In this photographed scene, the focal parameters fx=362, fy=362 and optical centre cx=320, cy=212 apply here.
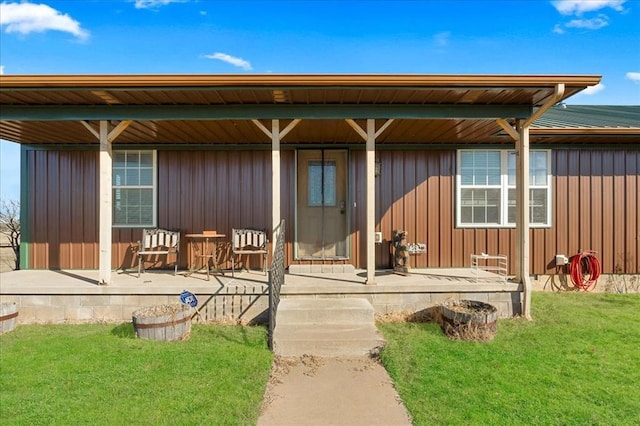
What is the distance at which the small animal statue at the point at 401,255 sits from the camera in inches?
218

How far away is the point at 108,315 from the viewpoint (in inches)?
179

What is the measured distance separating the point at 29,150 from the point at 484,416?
7.58 m

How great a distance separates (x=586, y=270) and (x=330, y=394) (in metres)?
5.53

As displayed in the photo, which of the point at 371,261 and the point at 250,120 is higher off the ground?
the point at 250,120

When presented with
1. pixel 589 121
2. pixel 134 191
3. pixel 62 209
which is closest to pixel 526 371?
pixel 589 121

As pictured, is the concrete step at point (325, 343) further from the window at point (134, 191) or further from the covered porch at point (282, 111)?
the window at point (134, 191)

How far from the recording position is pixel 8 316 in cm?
422

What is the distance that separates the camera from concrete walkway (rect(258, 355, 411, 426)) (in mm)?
2557

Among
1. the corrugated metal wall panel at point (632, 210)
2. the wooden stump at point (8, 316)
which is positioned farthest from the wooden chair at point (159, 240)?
the corrugated metal wall panel at point (632, 210)

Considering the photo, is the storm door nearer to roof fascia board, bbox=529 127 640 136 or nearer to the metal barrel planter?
the metal barrel planter

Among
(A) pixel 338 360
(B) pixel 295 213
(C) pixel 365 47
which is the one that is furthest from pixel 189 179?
(C) pixel 365 47

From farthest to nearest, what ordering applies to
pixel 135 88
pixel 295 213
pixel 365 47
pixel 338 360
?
pixel 365 47 < pixel 295 213 < pixel 135 88 < pixel 338 360

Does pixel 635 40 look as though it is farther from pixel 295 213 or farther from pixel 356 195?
pixel 295 213

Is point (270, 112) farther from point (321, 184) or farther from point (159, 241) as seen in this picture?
point (159, 241)
